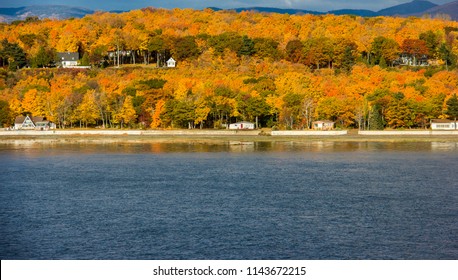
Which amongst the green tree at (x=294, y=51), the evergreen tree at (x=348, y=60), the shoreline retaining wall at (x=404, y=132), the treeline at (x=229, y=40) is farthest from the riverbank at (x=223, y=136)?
the green tree at (x=294, y=51)

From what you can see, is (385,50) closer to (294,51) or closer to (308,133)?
(294,51)

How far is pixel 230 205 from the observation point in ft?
100

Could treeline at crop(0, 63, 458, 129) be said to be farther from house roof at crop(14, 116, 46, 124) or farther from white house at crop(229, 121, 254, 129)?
white house at crop(229, 121, 254, 129)

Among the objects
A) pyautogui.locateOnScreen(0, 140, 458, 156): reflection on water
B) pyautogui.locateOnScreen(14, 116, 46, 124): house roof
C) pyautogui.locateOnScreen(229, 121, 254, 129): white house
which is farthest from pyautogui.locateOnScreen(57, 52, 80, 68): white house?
pyautogui.locateOnScreen(0, 140, 458, 156): reflection on water

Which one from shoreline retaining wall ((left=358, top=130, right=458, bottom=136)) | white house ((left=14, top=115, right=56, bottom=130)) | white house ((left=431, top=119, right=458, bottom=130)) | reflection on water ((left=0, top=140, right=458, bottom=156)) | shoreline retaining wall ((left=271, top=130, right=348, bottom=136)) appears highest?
white house ((left=14, top=115, right=56, bottom=130))

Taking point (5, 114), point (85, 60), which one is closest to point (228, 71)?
point (85, 60)

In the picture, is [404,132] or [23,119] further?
[23,119]

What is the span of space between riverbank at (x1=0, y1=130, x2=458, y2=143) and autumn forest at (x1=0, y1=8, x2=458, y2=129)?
3502 mm

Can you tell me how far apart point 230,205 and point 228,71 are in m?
66.2

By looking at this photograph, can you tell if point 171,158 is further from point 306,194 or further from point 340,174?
point 306,194

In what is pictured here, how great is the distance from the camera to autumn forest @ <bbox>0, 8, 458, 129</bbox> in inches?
2874

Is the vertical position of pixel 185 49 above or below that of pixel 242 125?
above

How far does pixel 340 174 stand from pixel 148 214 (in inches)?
585

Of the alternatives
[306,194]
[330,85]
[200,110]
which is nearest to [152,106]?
[200,110]
